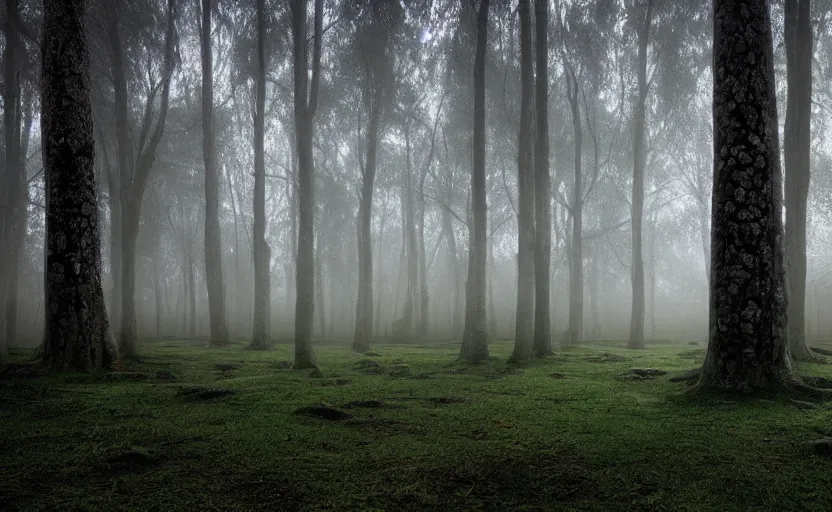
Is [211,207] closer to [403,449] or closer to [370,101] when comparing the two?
[370,101]

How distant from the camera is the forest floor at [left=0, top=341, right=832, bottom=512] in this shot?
11.0ft

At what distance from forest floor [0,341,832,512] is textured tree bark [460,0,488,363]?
4924 millimetres

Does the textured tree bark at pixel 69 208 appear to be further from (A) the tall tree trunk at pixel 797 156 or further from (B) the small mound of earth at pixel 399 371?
(A) the tall tree trunk at pixel 797 156

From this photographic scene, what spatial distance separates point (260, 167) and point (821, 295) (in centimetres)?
3893

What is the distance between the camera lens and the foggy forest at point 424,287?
377 centimetres

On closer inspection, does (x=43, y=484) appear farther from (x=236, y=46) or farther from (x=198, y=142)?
(x=198, y=142)

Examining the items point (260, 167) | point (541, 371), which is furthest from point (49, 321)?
point (260, 167)

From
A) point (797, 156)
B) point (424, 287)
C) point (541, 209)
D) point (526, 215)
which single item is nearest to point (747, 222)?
point (797, 156)

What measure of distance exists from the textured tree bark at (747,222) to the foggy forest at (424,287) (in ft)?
0.09

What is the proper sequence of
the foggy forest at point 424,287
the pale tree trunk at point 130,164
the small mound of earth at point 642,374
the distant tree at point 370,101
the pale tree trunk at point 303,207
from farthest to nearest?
the distant tree at point 370,101
the pale tree trunk at point 130,164
the pale tree trunk at point 303,207
the small mound of earth at point 642,374
the foggy forest at point 424,287

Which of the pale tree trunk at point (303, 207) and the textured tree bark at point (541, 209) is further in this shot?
the textured tree bark at point (541, 209)

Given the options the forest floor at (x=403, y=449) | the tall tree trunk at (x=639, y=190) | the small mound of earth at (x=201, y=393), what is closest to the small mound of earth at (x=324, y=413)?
the forest floor at (x=403, y=449)

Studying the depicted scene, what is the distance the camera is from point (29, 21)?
19.0 meters

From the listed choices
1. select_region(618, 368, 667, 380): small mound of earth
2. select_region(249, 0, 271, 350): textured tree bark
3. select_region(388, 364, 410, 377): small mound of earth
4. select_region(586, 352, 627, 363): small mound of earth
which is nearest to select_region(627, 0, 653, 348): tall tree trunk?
select_region(586, 352, 627, 363): small mound of earth
